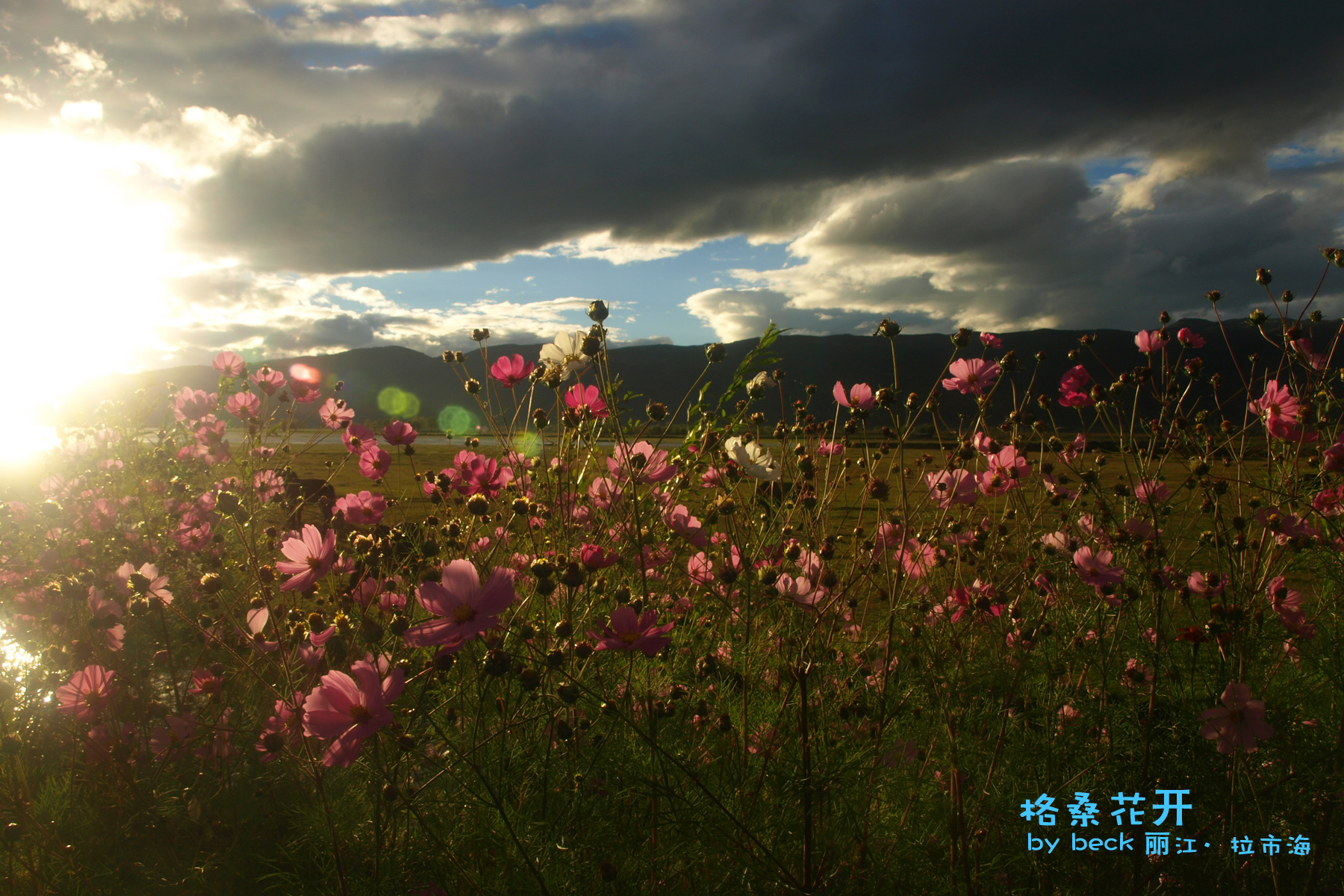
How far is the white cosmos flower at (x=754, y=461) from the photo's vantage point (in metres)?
1.26

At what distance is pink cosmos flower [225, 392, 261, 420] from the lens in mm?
2258

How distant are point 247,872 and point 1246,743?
5.39 ft

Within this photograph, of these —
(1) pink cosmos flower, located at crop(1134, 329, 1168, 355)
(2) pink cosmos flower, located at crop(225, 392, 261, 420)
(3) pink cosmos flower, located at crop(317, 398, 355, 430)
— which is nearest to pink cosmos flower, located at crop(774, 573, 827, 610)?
(1) pink cosmos flower, located at crop(1134, 329, 1168, 355)

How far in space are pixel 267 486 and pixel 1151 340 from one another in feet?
8.31

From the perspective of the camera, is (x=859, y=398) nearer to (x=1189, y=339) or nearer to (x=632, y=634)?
(x=632, y=634)

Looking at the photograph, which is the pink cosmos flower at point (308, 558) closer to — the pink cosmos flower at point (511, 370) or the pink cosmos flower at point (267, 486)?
the pink cosmos flower at point (511, 370)

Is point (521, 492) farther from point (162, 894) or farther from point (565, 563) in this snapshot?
point (162, 894)

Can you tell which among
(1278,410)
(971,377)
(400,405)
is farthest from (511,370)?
(400,405)

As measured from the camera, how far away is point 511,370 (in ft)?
5.10

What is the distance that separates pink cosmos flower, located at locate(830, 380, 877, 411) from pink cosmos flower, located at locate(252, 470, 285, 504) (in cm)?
156

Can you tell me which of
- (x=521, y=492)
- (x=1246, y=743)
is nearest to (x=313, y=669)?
(x=521, y=492)

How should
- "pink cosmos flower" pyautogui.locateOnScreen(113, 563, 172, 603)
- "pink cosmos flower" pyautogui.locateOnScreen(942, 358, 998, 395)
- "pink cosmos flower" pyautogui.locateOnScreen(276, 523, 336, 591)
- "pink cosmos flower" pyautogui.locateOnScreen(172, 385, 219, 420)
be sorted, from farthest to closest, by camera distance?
"pink cosmos flower" pyautogui.locateOnScreen(172, 385, 219, 420) < "pink cosmos flower" pyautogui.locateOnScreen(942, 358, 998, 395) < "pink cosmos flower" pyautogui.locateOnScreen(113, 563, 172, 603) < "pink cosmos flower" pyautogui.locateOnScreen(276, 523, 336, 591)

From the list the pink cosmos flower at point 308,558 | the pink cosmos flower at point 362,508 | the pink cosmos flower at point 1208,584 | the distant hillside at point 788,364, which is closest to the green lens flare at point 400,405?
the pink cosmos flower at point 362,508

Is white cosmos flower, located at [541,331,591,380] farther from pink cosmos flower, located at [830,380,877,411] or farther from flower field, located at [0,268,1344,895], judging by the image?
pink cosmos flower, located at [830,380,877,411]
